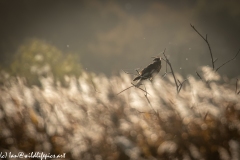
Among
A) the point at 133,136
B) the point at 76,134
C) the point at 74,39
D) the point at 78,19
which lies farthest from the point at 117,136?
the point at 78,19

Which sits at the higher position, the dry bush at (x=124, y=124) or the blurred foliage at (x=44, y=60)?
the blurred foliage at (x=44, y=60)

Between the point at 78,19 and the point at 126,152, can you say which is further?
the point at 78,19

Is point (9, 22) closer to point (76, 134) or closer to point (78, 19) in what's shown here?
point (78, 19)

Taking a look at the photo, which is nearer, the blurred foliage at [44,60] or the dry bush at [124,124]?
the dry bush at [124,124]

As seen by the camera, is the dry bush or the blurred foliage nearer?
the dry bush

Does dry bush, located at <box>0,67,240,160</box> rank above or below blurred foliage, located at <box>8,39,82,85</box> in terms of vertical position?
below

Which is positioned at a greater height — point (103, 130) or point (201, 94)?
point (201, 94)

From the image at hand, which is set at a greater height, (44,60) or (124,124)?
(44,60)

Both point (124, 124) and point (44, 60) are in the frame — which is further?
point (44, 60)
